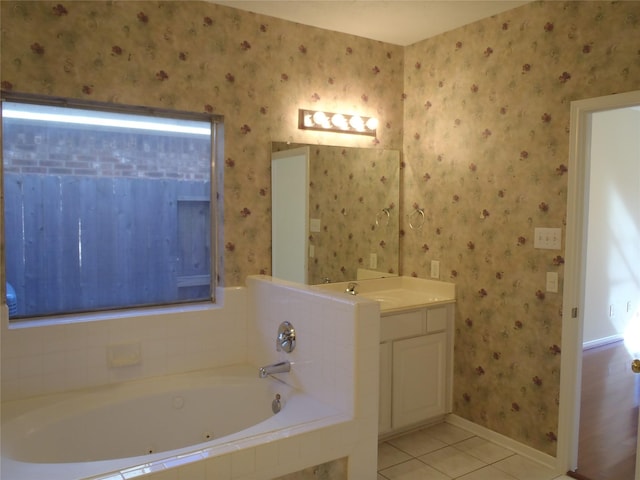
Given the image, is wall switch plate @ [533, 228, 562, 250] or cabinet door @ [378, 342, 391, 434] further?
cabinet door @ [378, 342, 391, 434]

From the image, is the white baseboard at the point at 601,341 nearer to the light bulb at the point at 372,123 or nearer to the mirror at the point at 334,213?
the mirror at the point at 334,213

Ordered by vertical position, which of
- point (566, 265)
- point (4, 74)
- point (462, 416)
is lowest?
point (462, 416)

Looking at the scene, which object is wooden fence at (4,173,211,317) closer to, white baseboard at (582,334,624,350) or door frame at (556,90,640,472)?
door frame at (556,90,640,472)

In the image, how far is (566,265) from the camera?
9.25 feet

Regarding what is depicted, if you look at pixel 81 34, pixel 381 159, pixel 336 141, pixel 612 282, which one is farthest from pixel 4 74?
pixel 612 282

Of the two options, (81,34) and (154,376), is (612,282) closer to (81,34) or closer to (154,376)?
(154,376)

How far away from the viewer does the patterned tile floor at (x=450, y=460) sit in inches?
112

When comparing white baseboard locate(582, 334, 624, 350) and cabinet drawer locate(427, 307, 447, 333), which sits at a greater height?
cabinet drawer locate(427, 307, 447, 333)

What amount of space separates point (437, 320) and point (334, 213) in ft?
3.21

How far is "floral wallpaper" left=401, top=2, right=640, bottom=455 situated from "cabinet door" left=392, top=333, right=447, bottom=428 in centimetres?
14

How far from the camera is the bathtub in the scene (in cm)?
183

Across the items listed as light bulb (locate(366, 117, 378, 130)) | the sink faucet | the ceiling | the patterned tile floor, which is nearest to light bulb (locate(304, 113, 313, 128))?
light bulb (locate(366, 117, 378, 130))

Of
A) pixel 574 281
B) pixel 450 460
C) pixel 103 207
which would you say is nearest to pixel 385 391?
pixel 450 460

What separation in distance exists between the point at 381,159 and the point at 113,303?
2.01 m
